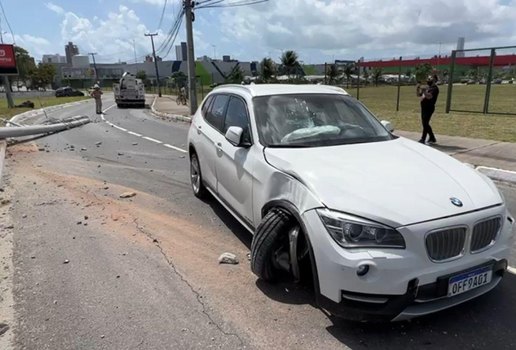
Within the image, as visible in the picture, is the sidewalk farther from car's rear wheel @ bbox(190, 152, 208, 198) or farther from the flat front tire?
the flat front tire

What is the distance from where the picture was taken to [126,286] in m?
3.93

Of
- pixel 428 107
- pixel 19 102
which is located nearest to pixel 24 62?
pixel 19 102

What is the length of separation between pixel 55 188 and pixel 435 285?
265 inches

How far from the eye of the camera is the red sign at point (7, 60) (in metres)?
32.8

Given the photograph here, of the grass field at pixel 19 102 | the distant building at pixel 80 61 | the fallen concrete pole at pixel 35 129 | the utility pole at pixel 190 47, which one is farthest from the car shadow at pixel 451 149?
the distant building at pixel 80 61

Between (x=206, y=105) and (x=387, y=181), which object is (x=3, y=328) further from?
(x=206, y=105)

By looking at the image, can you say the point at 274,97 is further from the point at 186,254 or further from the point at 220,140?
the point at 186,254

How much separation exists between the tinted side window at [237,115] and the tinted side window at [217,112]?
0.19 metres

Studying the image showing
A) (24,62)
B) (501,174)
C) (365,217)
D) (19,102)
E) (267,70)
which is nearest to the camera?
(365,217)

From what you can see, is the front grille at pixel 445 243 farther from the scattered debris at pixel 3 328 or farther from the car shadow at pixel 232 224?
the scattered debris at pixel 3 328

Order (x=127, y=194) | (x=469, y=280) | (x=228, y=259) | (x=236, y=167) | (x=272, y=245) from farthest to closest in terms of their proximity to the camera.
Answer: (x=127, y=194)
(x=236, y=167)
(x=228, y=259)
(x=272, y=245)
(x=469, y=280)

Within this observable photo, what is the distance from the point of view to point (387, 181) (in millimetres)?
3186

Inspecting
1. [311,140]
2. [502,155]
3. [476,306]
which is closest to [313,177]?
[311,140]

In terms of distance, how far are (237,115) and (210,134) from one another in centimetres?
80
